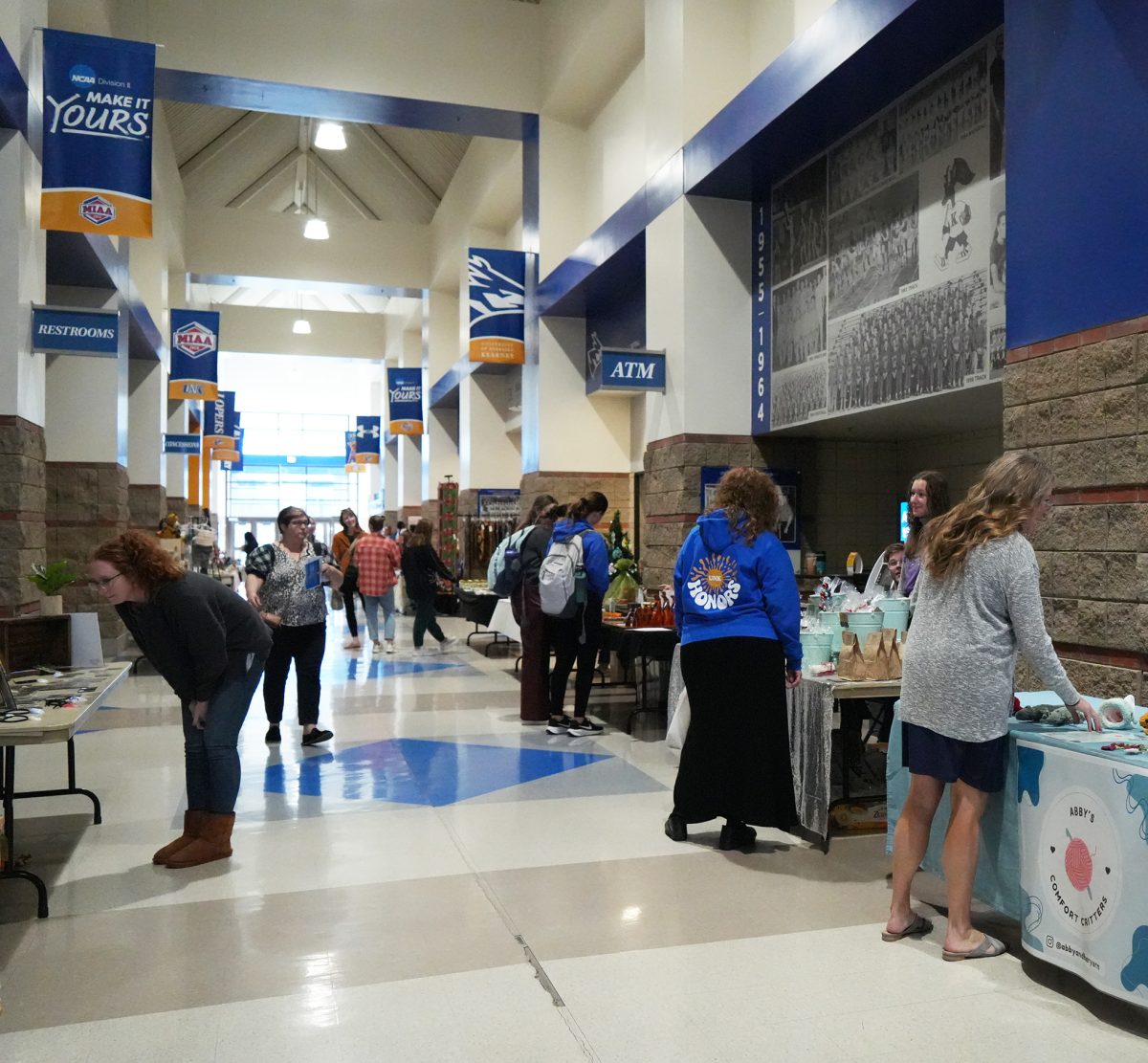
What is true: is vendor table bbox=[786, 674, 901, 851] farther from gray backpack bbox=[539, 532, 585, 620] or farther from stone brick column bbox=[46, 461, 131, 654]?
stone brick column bbox=[46, 461, 131, 654]

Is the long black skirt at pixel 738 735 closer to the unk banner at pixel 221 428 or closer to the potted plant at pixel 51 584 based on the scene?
the potted plant at pixel 51 584

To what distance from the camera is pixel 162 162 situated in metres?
15.9

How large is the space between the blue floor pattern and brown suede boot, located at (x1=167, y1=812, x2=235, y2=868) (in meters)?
1.01

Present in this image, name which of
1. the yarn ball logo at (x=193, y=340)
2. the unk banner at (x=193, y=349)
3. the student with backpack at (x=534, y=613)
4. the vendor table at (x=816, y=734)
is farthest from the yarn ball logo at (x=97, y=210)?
the yarn ball logo at (x=193, y=340)

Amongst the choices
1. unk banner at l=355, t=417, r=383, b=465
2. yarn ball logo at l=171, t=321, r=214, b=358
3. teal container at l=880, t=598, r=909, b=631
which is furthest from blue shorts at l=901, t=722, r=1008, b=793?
unk banner at l=355, t=417, r=383, b=465

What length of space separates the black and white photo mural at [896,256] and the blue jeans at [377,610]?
469 cm

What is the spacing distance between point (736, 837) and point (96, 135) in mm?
6642

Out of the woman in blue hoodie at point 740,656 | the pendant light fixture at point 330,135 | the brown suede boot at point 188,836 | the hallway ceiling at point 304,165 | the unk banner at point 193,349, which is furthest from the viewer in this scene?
the hallway ceiling at point 304,165

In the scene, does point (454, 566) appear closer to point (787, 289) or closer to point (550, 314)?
point (550, 314)

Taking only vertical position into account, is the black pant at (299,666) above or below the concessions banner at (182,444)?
below

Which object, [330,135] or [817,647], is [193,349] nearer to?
[330,135]

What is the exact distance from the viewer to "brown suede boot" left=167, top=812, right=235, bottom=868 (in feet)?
13.5

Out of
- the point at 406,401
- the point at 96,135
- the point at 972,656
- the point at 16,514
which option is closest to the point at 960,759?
the point at 972,656

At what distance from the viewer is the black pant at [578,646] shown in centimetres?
661
